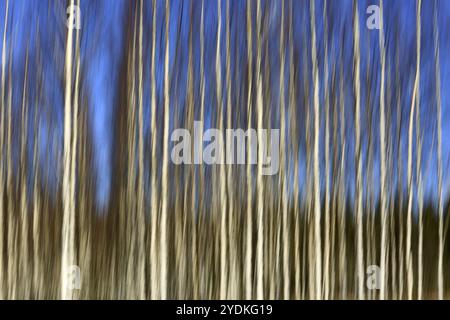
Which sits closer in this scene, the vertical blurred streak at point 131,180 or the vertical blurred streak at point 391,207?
the vertical blurred streak at point 131,180

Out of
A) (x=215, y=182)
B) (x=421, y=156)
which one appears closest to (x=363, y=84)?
(x=421, y=156)

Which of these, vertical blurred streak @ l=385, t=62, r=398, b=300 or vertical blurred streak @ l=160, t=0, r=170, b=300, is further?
vertical blurred streak @ l=385, t=62, r=398, b=300

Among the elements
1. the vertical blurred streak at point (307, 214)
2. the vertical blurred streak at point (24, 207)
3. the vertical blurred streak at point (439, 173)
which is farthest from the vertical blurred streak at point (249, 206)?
the vertical blurred streak at point (24, 207)

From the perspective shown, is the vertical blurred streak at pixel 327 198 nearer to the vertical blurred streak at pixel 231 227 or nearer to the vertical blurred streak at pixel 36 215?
the vertical blurred streak at pixel 231 227

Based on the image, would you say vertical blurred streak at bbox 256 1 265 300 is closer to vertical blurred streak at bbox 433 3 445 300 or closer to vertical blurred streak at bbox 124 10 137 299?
vertical blurred streak at bbox 124 10 137 299

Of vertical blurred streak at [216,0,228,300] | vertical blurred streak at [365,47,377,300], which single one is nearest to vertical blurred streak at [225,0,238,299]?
vertical blurred streak at [216,0,228,300]

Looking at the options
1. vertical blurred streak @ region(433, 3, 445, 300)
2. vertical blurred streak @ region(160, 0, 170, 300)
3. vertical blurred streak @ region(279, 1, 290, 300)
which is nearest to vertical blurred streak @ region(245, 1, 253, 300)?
vertical blurred streak @ region(279, 1, 290, 300)

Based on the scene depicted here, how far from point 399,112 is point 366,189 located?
41 cm

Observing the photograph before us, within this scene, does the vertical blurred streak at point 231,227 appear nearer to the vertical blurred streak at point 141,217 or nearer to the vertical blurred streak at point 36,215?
the vertical blurred streak at point 141,217

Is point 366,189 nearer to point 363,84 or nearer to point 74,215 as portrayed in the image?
point 363,84

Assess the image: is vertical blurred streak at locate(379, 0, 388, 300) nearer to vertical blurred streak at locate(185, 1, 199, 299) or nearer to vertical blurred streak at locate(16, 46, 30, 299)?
vertical blurred streak at locate(185, 1, 199, 299)

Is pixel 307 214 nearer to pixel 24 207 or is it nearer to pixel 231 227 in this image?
pixel 231 227

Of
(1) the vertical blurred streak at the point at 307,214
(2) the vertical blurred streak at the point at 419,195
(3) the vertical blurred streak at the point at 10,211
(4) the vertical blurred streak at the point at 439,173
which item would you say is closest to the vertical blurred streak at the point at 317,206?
(1) the vertical blurred streak at the point at 307,214

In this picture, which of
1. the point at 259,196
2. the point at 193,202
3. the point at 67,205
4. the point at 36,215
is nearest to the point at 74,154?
the point at 67,205
